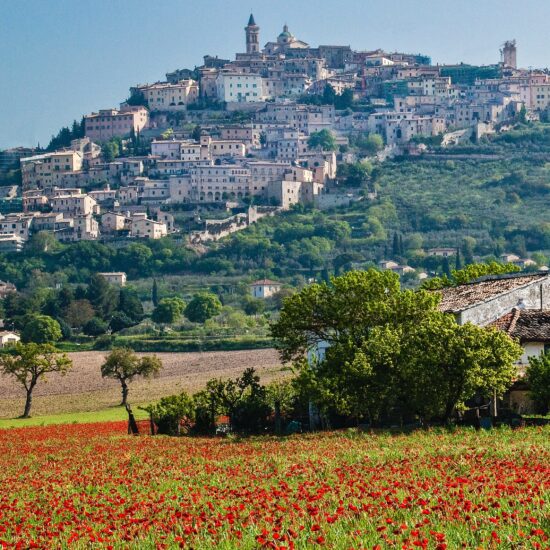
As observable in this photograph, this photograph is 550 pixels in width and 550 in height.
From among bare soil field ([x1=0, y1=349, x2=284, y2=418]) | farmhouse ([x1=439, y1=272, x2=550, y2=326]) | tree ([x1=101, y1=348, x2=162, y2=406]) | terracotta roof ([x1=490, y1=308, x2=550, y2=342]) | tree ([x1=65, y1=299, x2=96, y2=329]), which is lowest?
tree ([x1=65, y1=299, x2=96, y2=329])

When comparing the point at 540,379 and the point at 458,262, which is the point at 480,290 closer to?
the point at 540,379

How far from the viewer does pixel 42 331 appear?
347 ft

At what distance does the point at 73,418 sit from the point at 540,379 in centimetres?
2848

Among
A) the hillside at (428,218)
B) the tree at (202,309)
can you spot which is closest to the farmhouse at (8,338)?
the tree at (202,309)

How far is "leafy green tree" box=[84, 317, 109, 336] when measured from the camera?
112 metres

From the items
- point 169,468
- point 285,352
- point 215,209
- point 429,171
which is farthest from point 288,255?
point 169,468

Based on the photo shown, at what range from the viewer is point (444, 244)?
505 ft

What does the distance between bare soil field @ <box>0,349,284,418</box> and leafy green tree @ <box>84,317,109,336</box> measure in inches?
575

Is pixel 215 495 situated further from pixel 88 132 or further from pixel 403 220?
pixel 88 132

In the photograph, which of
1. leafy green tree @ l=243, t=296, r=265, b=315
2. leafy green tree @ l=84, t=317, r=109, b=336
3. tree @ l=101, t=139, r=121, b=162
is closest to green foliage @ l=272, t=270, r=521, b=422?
leafy green tree @ l=84, t=317, r=109, b=336

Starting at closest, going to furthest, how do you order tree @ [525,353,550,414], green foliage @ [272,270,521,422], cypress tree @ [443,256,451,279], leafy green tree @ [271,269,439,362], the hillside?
green foliage @ [272,270,521,422] < tree @ [525,353,550,414] < leafy green tree @ [271,269,439,362] < cypress tree @ [443,256,451,279] < the hillside

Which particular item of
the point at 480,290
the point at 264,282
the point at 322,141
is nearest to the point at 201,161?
the point at 322,141

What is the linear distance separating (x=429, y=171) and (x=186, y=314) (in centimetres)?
7120

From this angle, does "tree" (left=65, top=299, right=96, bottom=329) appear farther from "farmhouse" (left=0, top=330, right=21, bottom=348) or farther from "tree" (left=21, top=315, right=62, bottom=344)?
"farmhouse" (left=0, top=330, right=21, bottom=348)
